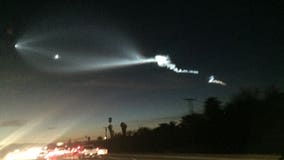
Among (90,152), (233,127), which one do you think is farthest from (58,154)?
(233,127)

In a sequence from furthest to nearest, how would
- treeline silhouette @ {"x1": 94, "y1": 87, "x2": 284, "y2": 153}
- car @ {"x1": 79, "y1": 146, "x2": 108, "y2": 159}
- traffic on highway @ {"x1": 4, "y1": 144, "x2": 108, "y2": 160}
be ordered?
treeline silhouette @ {"x1": 94, "y1": 87, "x2": 284, "y2": 153}
car @ {"x1": 79, "y1": 146, "x2": 108, "y2": 159}
traffic on highway @ {"x1": 4, "y1": 144, "x2": 108, "y2": 160}

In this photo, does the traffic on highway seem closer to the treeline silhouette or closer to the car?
the car

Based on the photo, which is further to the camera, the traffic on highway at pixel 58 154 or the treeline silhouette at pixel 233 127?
the treeline silhouette at pixel 233 127

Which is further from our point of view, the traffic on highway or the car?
the car

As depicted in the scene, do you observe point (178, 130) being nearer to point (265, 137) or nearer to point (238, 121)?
point (238, 121)

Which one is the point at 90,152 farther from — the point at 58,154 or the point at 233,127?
the point at 233,127

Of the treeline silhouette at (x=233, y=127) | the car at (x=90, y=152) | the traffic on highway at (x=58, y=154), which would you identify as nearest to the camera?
the traffic on highway at (x=58, y=154)

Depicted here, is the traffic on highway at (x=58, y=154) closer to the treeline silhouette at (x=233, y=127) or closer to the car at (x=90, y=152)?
the car at (x=90, y=152)

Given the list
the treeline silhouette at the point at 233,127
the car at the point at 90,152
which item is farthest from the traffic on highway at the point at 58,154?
the treeline silhouette at the point at 233,127

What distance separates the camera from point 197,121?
8862 centimetres

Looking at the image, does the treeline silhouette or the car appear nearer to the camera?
the car

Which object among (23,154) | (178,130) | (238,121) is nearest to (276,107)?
(238,121)

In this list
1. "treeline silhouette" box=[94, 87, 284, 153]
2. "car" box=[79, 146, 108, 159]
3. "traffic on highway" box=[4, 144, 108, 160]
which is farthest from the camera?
"treeline silhouette" box=[94, 87, 284, 153]

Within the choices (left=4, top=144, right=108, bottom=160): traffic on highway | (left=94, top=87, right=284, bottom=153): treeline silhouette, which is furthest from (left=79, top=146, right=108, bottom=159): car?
(left=94, top=87, right=284, bottom=153): treeline silhouette
